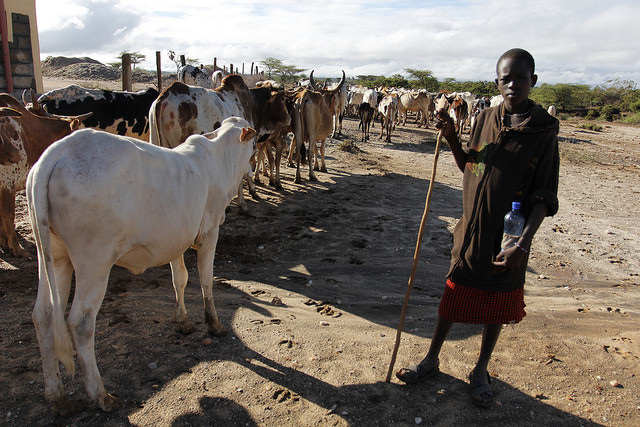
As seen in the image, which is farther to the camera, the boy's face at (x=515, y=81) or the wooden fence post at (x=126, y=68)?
the wooden fence post at (x=126, y=68)

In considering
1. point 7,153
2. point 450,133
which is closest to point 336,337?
point 450,133

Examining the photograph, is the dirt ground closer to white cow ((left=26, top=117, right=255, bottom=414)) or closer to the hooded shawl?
white cow ((left=26, top=117, right=255, bottom=414))

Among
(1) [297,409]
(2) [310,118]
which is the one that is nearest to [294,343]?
(1) [297,409]

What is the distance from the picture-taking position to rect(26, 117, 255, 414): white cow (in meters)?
2.37

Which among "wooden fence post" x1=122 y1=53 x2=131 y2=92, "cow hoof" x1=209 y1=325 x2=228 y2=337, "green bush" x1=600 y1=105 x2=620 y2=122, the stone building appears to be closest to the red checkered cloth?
"cow hoof" x1=209 y1=325 x2=228 y2=337

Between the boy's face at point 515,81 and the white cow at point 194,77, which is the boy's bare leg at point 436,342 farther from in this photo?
the white cow at point 194,77

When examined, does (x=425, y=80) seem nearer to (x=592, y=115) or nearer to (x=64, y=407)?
(x=592, y=115)

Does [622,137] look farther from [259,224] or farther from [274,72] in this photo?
[274,72]

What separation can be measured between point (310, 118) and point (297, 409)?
7853 millimetres

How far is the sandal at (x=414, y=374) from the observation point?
10.5ft

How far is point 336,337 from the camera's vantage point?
3.79 m

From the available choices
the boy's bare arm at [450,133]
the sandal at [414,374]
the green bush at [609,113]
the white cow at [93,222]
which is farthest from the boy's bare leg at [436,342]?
the green bush at [609,113]

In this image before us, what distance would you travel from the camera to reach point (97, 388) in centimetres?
268

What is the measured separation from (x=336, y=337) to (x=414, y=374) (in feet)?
2.67
